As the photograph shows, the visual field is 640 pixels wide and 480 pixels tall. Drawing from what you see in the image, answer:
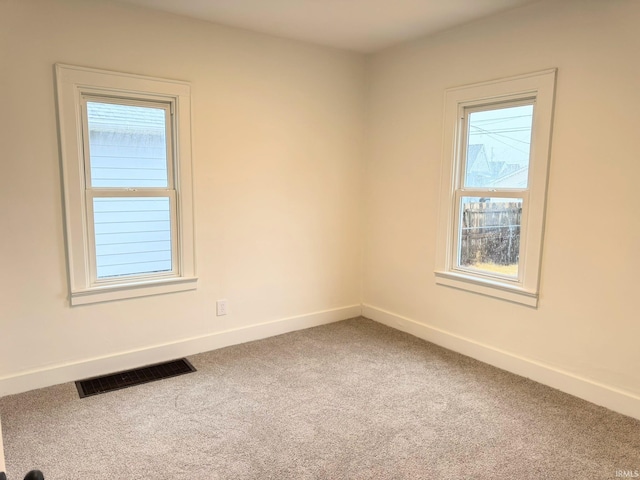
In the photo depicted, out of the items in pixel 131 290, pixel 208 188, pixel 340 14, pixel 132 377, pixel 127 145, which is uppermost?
pixel 340 14

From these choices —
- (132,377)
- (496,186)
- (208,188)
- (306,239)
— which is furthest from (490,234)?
(132,377)

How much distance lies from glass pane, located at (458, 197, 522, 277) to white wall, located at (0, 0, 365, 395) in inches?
45.8

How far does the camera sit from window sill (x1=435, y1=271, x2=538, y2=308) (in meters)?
2.94

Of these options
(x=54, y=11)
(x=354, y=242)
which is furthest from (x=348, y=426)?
(x=54, y=11)

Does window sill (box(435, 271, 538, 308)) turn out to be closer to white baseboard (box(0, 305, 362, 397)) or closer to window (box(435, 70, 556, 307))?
window (box(435, 70, 556, 307))

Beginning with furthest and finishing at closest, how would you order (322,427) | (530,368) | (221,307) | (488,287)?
1. (221,307)
2. (488,287)
3. (530,368)
4. (322,427)

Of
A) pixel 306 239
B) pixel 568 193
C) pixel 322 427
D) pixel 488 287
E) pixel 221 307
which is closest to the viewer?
pixel 322 427

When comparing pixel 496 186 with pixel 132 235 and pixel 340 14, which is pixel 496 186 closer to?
pixel 340 14

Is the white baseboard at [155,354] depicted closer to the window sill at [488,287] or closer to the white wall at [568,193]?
the white wall at [568,193]

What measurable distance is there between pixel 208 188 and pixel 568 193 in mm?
2482

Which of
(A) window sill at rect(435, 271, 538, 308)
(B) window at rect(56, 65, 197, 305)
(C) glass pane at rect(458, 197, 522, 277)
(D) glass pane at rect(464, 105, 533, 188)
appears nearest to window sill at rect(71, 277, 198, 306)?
(B) window at rect(56, 65, 197, 305)

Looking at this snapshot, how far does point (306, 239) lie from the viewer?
3.91 meters

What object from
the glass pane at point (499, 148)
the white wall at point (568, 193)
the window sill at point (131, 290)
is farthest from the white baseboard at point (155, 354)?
the glass pane at point (499, 148)

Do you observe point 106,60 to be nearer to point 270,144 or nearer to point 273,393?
point 270,144
